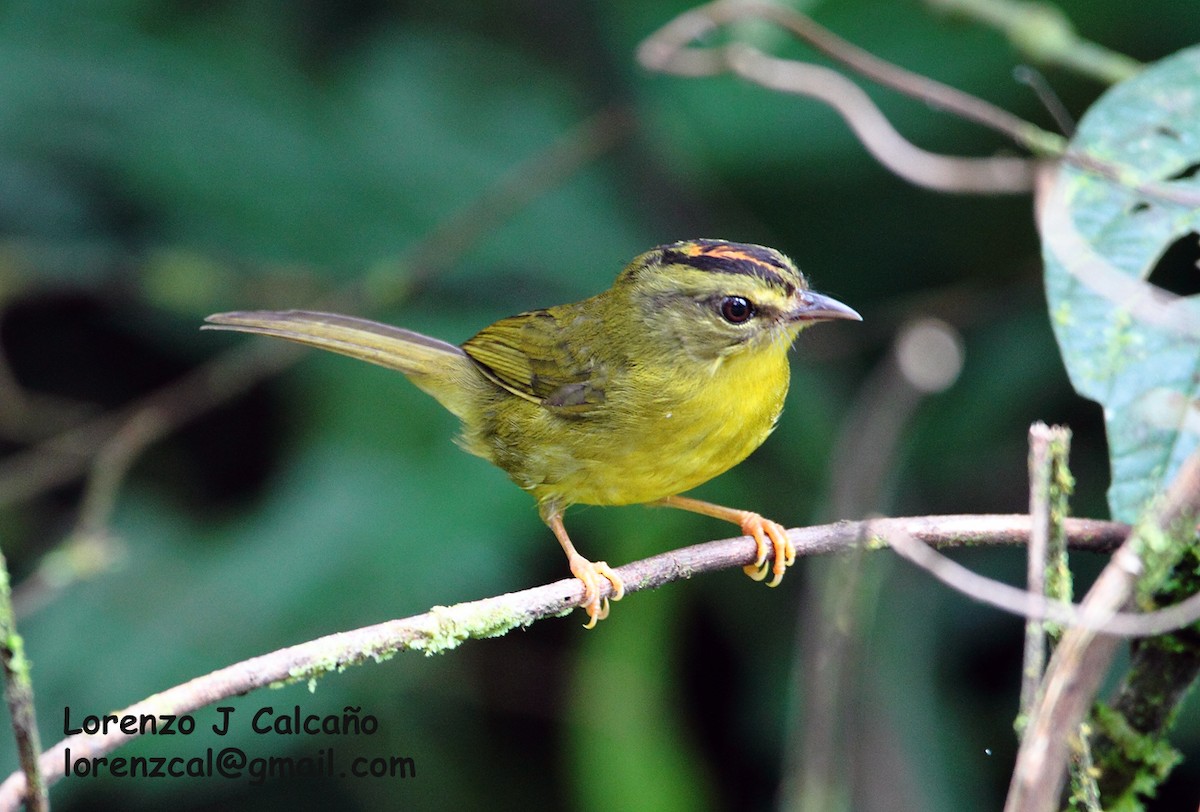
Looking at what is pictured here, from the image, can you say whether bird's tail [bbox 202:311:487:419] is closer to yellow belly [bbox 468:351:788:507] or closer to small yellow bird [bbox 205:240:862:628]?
small yellow bird [bbox 205:240:862:628]

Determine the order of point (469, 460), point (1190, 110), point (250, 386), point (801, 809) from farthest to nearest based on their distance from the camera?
1. point (250, 386)
2. point (469, 460)
3. point (1190, 110)
4. point (801, 809)

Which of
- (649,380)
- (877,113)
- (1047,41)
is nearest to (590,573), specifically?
(649,380)

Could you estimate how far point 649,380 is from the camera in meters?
3.29

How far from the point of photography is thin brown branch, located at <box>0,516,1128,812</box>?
1693 millimetres

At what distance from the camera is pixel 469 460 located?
Result: 14.1 feet

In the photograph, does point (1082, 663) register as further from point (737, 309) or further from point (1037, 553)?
point (737, 309)

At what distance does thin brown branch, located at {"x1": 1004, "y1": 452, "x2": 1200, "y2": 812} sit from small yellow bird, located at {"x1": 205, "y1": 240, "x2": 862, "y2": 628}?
116 cm

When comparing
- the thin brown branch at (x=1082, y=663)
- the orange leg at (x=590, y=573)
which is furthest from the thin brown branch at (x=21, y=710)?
the orange leg at (x=590, y=573)

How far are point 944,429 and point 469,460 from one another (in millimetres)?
1684

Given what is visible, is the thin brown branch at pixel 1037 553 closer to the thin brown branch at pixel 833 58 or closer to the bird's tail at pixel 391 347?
the thin brown branch at pixel 833 58

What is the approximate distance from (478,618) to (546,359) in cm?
173

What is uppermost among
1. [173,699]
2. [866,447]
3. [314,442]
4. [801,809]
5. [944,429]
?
[314,442]

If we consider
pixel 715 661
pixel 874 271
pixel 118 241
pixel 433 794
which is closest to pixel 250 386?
pixel 118 241

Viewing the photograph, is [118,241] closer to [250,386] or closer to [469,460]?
[250,386]
